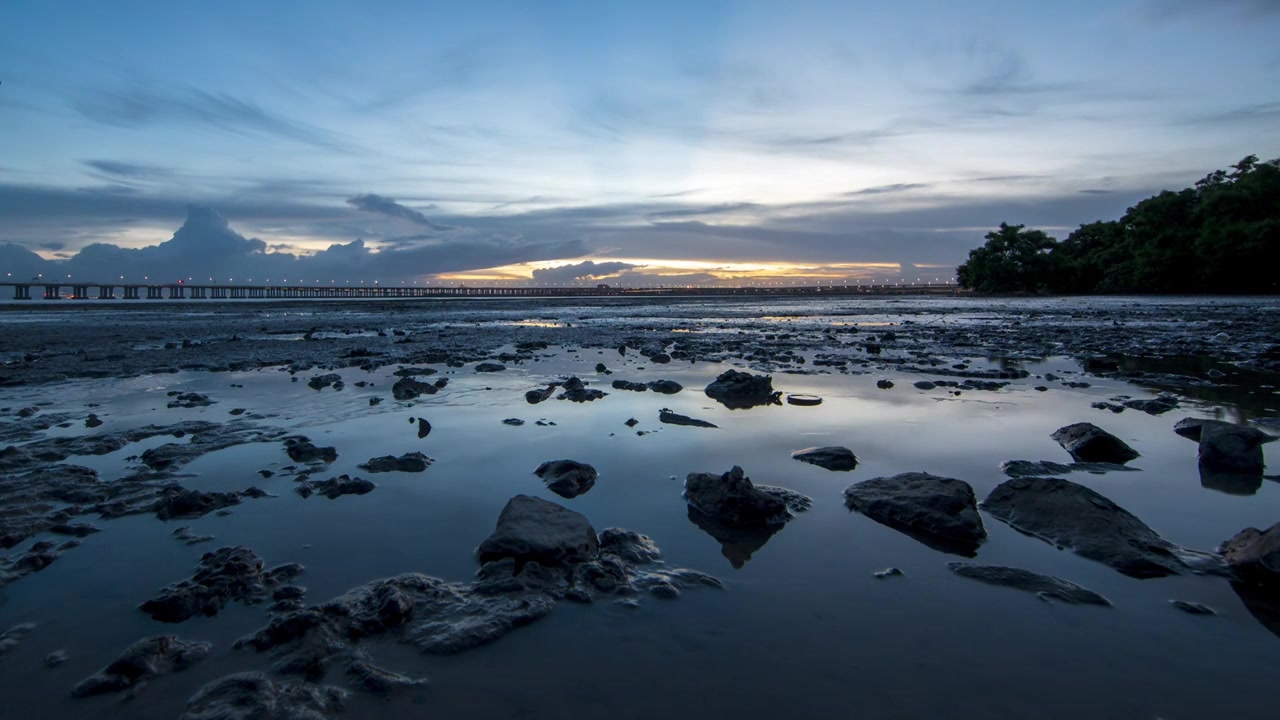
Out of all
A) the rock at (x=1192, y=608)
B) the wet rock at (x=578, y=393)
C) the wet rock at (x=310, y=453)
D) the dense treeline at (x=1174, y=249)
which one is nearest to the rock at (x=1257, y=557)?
the rock at (x=1192, y=608)

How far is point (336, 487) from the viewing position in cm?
630

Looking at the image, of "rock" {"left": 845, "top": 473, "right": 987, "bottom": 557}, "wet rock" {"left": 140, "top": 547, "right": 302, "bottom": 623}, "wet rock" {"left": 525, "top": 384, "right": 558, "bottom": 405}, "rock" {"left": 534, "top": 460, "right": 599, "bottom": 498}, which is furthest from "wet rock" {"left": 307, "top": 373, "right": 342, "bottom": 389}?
"rock" {"left": 845, "top": 473, "right": 987, "bottom": 557}

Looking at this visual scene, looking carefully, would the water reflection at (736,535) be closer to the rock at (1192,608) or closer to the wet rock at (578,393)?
the rock at (1192,608)

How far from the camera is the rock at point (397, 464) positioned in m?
6.97

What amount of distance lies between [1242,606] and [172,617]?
6.28 m

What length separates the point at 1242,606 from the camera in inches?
157

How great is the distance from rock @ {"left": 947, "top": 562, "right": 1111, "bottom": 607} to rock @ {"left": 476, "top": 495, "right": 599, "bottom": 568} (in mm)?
2546

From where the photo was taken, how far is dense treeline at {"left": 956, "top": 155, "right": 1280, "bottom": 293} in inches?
2522

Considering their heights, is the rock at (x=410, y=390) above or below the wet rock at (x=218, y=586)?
above

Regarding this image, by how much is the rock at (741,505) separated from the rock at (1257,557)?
2909 millimetres

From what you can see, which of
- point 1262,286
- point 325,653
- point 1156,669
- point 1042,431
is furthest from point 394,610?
point 1262,286

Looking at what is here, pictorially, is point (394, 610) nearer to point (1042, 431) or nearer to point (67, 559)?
point (67, 559)

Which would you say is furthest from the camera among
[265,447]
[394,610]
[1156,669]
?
[265,447]

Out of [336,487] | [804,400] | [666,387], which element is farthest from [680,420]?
[336,487]
